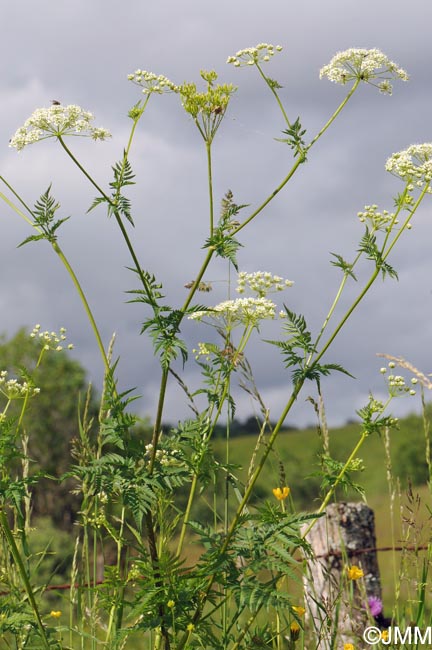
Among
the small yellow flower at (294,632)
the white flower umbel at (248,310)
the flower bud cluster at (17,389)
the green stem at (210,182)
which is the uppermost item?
the green stem at (210,182)

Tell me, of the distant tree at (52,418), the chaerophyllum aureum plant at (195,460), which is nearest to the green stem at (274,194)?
the chaerophyllum aureum plant at (195,460)

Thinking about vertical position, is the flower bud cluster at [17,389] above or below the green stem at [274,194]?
below

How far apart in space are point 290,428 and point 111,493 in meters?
107

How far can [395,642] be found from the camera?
450 centimetres

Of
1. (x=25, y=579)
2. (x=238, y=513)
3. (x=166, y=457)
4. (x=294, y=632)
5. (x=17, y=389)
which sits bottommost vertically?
(x=294, y=632)

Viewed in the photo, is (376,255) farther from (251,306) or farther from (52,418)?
(52,418)

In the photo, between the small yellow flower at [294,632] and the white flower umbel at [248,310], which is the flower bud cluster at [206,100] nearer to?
the white flower umbel at [248,310]

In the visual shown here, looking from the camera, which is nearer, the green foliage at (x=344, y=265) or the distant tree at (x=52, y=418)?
the green foliage at (x=344, y=265)

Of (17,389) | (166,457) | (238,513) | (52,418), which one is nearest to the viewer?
(238,513)

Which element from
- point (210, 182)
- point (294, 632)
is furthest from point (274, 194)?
point (294, 632)

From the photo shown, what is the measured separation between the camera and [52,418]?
126 ft

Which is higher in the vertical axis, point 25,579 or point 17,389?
point 17,389

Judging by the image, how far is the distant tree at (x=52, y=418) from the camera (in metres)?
36.6

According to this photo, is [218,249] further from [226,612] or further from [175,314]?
[226,612]
